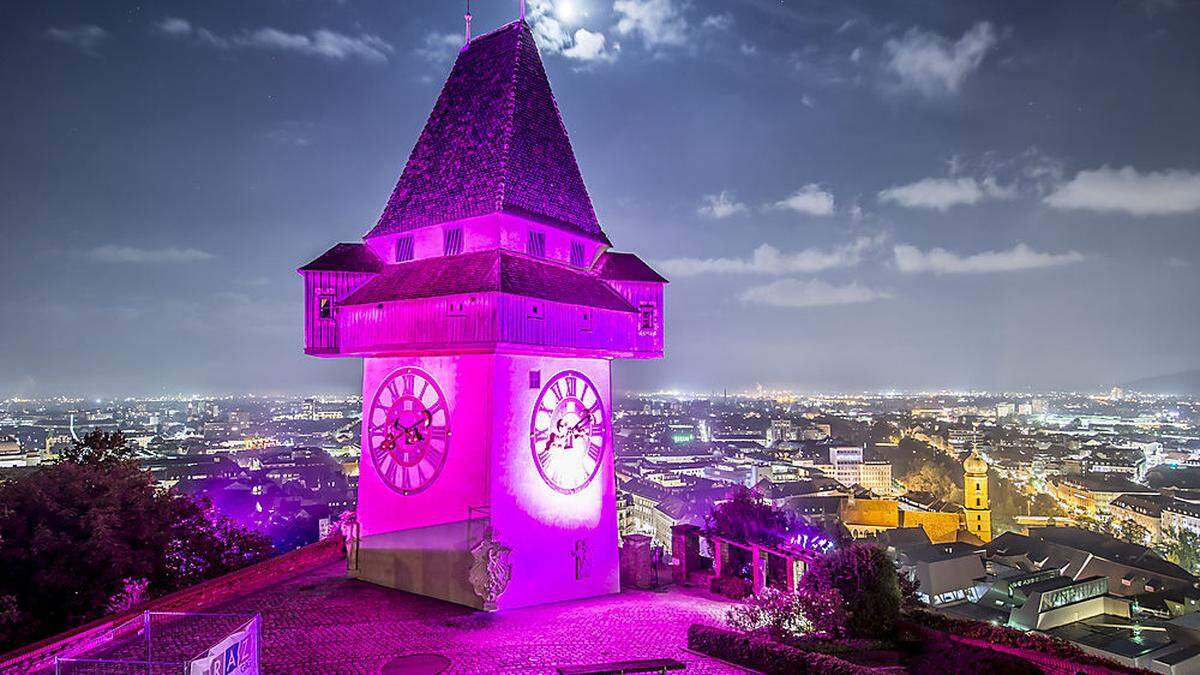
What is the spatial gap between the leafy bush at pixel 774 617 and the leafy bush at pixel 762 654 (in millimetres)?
853

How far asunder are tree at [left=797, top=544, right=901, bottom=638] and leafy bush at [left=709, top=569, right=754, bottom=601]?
15.1ft

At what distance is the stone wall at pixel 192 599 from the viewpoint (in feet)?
37.2

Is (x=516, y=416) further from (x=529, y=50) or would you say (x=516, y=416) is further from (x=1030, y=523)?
(x=1030, y=523)

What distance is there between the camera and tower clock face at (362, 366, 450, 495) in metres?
17.5

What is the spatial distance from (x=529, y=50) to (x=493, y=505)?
12216 mm

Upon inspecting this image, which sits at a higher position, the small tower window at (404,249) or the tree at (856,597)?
the small tower window at (404,249)

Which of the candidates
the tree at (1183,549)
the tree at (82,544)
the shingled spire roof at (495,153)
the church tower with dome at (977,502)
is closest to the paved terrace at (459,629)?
the tree at (82,544)

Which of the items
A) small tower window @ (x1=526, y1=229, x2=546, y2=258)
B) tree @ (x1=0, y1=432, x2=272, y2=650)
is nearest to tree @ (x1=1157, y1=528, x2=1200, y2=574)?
small tower window @ (x1=526, y1=229, x2=546, y2=258)

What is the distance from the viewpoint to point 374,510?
62.4ft

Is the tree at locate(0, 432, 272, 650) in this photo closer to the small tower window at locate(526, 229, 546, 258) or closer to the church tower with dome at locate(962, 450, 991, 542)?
the small tower window at locate(526, 229, 546, 258)

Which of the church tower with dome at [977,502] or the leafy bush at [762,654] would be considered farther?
the church tower with dome at [977,502]

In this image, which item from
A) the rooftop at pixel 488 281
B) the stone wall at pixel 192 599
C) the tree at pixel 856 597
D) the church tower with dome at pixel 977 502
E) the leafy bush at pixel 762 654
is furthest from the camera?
the church tower with dome at pixel 977 502

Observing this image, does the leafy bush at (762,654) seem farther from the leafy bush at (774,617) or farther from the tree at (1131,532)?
the tree at (1131,532)

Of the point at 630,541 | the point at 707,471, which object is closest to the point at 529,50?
the point at 630,541
